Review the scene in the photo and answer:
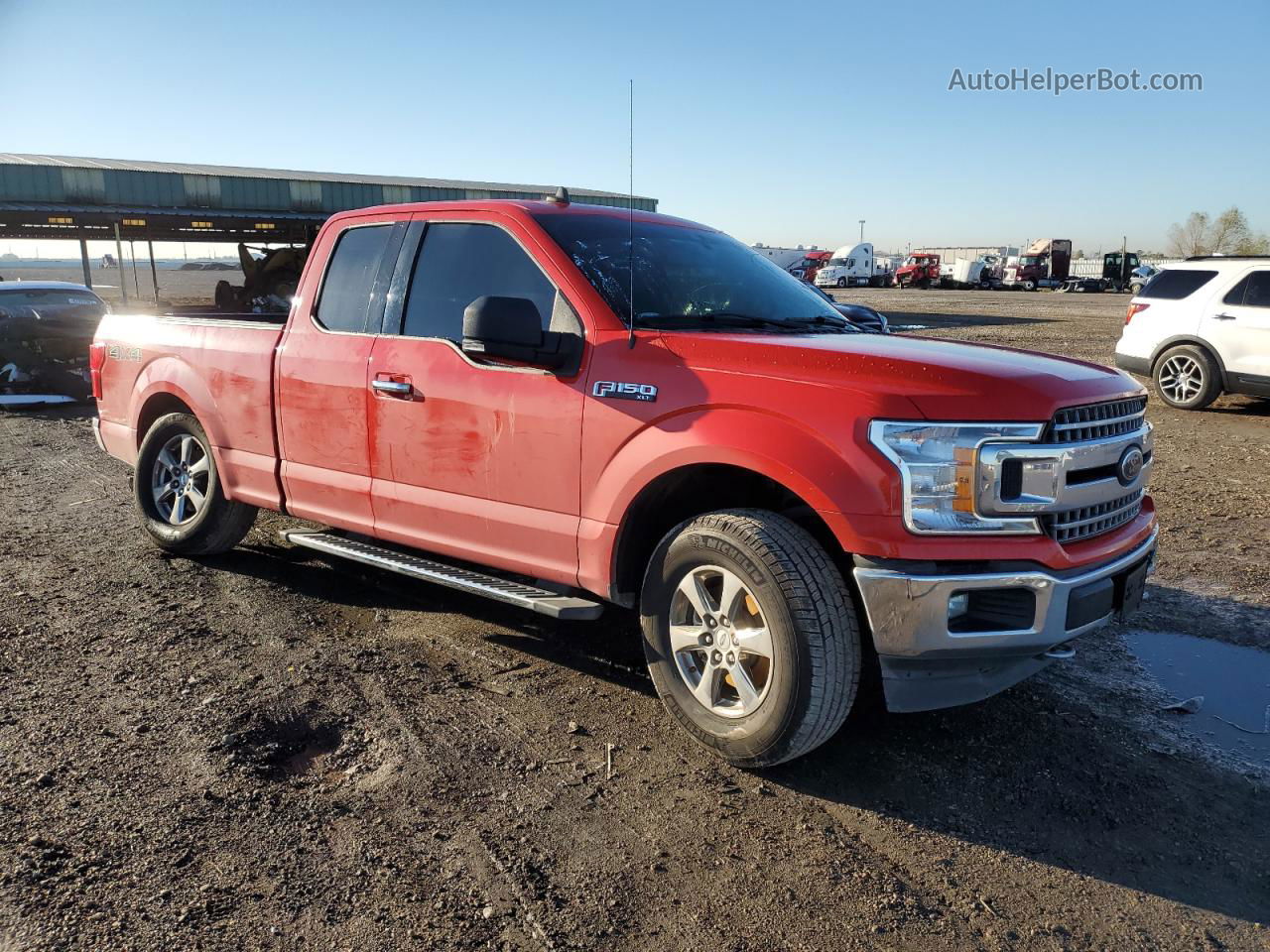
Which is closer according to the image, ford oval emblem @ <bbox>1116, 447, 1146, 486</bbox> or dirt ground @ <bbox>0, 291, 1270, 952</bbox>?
dirt ground @ <bbox>0, 291, 1270, 952</bbox>

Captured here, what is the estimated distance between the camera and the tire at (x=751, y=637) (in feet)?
10.4

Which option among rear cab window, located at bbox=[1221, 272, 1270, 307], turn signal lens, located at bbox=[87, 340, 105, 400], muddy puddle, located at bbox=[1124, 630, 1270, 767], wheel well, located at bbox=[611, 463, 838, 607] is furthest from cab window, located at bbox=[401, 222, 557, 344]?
rear cab window, located at bbox=[1221, 272, 1270, 307]

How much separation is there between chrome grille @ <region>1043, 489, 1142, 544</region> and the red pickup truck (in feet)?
0.04

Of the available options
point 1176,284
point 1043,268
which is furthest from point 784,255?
point 1176,284

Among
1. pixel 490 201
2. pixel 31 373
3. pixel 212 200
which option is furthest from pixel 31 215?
pixel 490 201

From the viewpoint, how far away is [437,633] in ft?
15.4

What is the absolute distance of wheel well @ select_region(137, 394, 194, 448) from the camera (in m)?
5.80

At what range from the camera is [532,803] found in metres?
3.18

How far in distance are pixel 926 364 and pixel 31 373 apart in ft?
43.9

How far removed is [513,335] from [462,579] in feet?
3.76

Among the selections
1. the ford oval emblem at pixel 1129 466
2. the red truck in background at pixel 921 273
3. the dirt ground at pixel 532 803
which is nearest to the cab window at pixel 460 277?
the dirt ground at pixel 532 803

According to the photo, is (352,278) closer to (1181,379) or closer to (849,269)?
(1181,379)

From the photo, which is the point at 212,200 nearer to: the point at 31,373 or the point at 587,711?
the point at 31,373

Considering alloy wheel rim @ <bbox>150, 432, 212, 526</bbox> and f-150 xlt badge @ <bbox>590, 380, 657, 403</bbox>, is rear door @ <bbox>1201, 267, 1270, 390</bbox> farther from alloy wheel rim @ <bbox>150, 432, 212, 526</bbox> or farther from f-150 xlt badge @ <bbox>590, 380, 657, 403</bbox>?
alloy wheel rim @ <bbox>150, 432, 212, 526</bbox>
